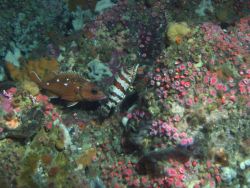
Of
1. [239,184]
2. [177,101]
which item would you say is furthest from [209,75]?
[239,184]

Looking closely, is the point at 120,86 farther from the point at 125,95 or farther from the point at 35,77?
the point at 35,77

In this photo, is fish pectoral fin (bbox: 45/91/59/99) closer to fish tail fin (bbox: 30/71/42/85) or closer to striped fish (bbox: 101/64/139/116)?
fish tail fin (bbox: 30/71/42/85)

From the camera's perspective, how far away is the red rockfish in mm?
5301

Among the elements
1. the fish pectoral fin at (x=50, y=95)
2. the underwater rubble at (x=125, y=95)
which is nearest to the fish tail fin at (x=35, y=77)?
the underwater rubble at (x=125, y=95)

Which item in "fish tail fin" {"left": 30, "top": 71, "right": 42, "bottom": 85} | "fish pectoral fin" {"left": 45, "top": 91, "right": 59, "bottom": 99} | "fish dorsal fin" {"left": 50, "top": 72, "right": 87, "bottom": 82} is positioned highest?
"fish dorsal fin" {"left": 50, "top": 72, "right": 87, "bottom": 82}

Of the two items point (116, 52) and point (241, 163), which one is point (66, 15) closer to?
point (116, 52)

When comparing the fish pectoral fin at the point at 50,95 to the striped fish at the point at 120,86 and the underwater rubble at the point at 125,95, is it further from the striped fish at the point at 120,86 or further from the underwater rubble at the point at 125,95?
the striped fish at the point at 120,86

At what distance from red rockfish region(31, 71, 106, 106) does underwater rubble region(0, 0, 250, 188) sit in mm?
17

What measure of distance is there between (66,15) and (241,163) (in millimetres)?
4336

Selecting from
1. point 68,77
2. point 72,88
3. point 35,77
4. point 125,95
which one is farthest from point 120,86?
point 35,77

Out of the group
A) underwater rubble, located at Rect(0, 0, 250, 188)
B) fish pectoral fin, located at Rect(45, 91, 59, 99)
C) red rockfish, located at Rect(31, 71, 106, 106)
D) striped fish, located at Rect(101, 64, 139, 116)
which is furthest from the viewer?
fish pectoral fin, located at Rect(45, 91, 59, 99)

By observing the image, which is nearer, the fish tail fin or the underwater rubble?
the underwater rubble

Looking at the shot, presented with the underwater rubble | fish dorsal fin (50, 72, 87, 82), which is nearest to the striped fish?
the underwater rubble

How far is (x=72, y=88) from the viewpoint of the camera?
531 centimetres
